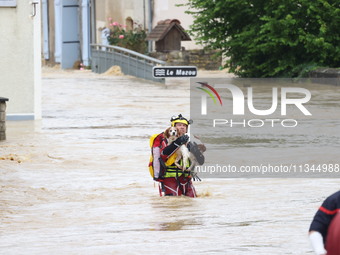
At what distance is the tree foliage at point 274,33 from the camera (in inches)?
1406

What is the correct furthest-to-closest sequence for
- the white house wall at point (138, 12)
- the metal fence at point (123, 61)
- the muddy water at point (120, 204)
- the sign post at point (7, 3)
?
1. the white house wall at point (138, 12)
2. the metal fence at point (123, 61)
3. the sign post at point (7, 3)
4. the muddy water at point (120, 204)

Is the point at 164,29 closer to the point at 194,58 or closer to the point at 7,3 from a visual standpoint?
the point at 194,58

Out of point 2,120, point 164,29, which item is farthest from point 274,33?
point 2,120

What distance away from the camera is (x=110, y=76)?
44.6 meters

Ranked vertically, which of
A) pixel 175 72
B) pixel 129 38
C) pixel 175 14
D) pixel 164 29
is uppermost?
pixel 175 14

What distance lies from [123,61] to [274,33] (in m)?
10.4

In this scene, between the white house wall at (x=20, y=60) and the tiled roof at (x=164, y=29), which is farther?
the tiled roof at (x=164, y=29)

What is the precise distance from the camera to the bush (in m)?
49.2

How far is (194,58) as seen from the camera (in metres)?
47.3

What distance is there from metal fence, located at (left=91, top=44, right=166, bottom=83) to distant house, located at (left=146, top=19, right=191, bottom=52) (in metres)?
1.82

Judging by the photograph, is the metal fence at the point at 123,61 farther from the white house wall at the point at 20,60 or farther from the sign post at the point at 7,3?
the sign post at the point at 7,3

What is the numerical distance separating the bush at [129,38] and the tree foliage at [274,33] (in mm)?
9946

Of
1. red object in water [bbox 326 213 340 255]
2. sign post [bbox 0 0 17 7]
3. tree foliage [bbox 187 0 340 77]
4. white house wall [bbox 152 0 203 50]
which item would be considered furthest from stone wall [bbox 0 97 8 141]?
white house wall [bbox 152 0 203 50]

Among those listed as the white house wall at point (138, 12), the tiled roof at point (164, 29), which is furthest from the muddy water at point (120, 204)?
the white house wall at point (138, 12)
